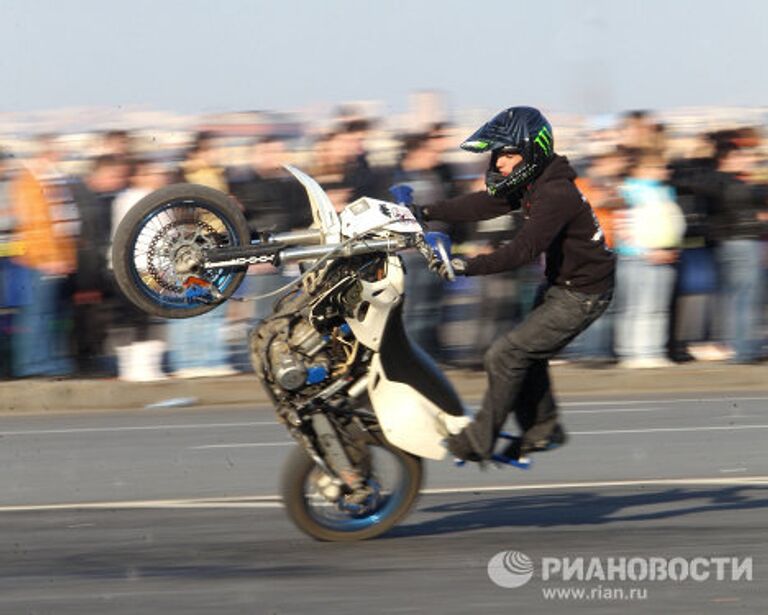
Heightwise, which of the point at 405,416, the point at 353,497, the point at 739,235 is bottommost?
the point at 739,235

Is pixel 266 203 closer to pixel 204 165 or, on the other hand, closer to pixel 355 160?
pixel 204 165

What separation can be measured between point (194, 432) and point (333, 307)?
4335mm

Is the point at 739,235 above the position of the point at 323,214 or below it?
below

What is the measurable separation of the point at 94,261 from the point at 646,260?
4247 mm

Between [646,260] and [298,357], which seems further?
[646,260]

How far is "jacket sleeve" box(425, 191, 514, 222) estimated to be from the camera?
7.61m

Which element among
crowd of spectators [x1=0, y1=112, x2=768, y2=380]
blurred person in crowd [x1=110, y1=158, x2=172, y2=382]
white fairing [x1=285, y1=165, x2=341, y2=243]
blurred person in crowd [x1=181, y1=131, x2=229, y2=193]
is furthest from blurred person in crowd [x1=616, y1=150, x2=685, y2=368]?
white fairing [x1=285, y1=165, x2=341, y2=243]

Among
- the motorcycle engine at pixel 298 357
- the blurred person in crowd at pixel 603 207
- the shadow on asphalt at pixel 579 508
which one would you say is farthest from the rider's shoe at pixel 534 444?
the blurred person in crowd at pixel 603 207

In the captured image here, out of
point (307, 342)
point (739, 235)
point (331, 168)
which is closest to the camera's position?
point (307, 342)

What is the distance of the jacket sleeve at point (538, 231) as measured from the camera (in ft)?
22.8

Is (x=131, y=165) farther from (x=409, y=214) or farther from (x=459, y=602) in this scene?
(x=459, y=602)

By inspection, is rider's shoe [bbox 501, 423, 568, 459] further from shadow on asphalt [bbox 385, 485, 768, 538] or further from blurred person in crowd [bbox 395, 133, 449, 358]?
blurred person in crowd [bbox 395, 133, 449, 358]

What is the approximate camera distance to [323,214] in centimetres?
721

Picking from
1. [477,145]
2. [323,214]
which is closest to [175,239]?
[323,214]
